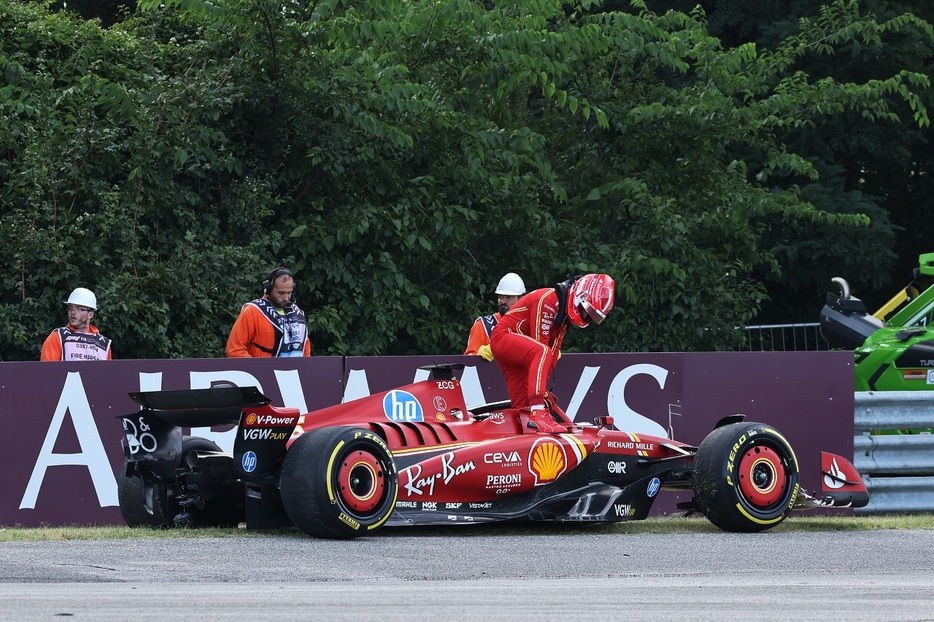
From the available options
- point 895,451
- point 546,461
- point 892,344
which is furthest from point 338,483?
point 892,344

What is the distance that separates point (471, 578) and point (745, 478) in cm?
310

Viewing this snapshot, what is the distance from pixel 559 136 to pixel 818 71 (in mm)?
6216

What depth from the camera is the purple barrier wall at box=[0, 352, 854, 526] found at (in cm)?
1059

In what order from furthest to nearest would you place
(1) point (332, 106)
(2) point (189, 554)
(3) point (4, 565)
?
(1) point (332, 106) < (2) point (189, 554) < (3) point (4, 565)

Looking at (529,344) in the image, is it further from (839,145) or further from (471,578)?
(839,145)

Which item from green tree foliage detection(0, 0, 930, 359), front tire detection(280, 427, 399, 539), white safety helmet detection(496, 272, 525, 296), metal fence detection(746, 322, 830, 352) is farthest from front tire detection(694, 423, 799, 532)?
metal fence detection(746, 322, 830, 352)

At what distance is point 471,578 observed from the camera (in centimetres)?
704

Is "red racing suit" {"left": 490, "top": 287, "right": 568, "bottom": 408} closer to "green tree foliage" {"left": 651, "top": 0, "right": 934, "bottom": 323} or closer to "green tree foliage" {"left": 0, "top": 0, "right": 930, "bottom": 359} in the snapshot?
"green tree foliage" {"left": 0, "top": 0, "right": 930, "bottom": 359}

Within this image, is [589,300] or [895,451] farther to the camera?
[895,451]

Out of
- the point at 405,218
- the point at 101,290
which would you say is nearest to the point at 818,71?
the point at 405,218

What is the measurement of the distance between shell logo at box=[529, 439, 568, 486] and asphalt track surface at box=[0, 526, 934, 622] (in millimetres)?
390

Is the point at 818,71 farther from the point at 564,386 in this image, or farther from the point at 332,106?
the point at 564,386

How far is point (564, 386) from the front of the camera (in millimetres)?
11250

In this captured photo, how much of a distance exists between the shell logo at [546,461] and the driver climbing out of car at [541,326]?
0.29 meters
